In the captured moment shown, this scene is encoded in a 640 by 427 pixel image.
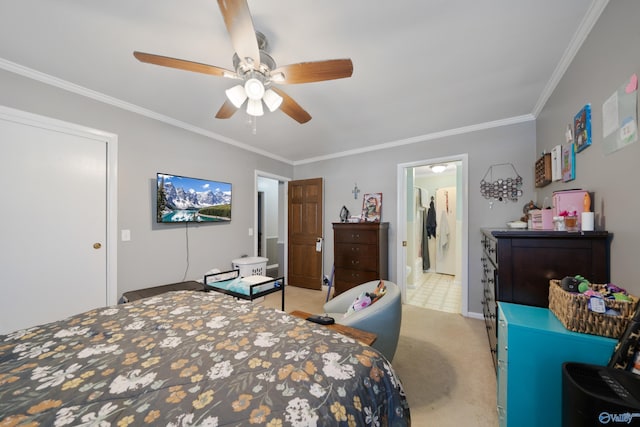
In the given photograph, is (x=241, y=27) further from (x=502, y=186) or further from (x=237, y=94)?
(x=502, y=186)

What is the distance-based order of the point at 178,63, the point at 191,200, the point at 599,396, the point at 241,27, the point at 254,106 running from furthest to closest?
1. the point at 191,200
2. the point at 254,106
3. the point at 178,63
4. the point at 241,27
5. the point at 599,396

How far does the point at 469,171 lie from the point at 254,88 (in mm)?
2826

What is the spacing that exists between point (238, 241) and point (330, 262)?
1645 mm

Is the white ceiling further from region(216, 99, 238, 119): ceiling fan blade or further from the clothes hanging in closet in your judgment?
the clothes hanging in closet

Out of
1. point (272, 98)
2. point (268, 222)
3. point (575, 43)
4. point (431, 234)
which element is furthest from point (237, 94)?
point (431, 234)

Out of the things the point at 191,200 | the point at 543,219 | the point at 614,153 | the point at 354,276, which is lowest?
the point at 354,276

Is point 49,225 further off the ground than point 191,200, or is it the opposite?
point 191,200

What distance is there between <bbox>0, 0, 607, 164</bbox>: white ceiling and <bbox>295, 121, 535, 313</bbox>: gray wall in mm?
388

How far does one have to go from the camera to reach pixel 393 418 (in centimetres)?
90

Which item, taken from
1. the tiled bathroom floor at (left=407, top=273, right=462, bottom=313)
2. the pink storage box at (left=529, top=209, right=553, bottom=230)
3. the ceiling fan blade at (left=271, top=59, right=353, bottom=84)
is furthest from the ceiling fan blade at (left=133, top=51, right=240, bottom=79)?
the tiled bathroom floor at (left=407, top=273, right=462, bottom=313)

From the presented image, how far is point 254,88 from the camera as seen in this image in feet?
5.15

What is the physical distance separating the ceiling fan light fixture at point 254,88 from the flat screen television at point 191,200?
1732 millimetres

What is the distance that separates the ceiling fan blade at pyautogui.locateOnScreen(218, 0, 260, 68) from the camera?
3.45ft

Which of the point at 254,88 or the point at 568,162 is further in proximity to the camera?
the point at 568,162
